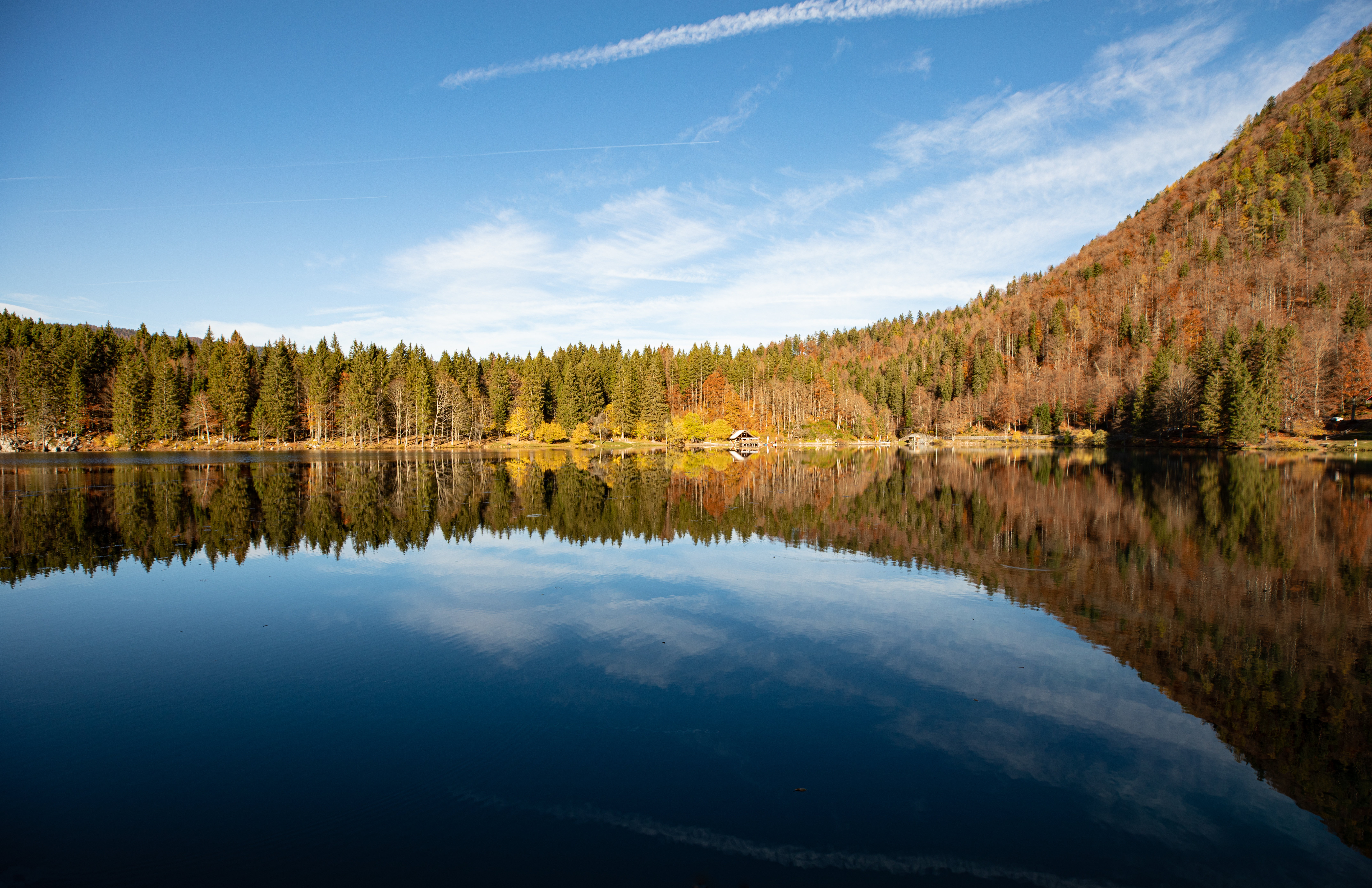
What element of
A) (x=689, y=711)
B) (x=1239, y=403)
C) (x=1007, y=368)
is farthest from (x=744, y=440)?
(x=689, y=711)

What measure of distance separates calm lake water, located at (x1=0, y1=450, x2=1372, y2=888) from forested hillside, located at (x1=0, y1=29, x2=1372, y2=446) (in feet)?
222

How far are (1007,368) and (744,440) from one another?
186 ft

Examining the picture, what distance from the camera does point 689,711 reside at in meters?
7.34

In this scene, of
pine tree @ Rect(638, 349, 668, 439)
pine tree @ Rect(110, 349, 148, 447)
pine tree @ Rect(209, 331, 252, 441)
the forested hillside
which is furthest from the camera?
pine tree @ Rect(638, 349, 668, 439)

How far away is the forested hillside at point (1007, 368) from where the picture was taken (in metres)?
71.6

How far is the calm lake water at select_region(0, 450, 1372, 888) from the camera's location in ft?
16.0

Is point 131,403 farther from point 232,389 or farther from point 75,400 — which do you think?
point 232,389

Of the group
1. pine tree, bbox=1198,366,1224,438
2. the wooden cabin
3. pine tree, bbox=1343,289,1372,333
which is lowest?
the wooden cabin

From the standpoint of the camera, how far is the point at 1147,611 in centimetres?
1114

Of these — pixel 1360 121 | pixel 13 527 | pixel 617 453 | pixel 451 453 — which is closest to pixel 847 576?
pixel 13 527

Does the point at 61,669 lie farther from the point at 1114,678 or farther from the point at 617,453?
the point at 617,453

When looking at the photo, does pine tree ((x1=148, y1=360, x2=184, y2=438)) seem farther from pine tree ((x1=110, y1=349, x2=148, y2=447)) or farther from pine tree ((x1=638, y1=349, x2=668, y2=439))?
pine tree ((x1=638, y1=349, x2=668, y2=439))

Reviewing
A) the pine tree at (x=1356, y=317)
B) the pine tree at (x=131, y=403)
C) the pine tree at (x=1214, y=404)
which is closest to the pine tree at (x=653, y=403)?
the pine tree at (x=131, y=403)

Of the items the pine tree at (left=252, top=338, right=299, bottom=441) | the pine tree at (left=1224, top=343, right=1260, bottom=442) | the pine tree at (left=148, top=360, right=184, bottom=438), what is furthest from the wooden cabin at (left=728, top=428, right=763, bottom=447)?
the pine tree at (left=148, top=360, right=184, bottom=438)
